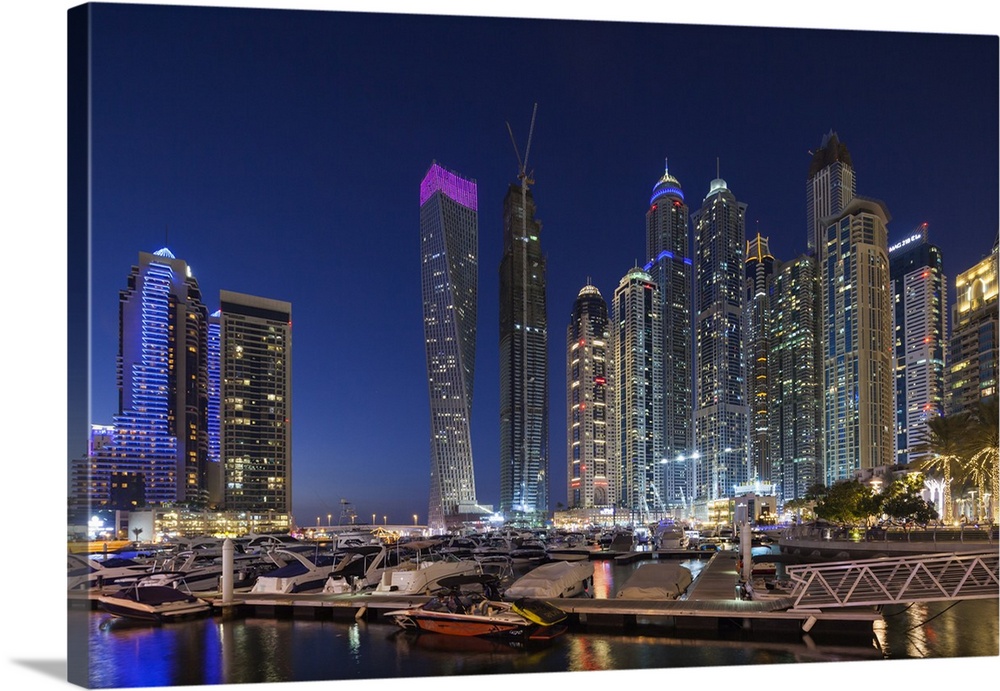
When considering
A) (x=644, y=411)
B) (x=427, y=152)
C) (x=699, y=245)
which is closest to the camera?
(x=427, y=152)

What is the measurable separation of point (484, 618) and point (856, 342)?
62.2m

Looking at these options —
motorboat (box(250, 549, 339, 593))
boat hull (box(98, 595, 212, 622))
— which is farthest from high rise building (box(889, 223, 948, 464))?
boat hull (box(98, 595, 212, 622))

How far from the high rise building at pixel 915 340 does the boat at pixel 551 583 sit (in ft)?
246

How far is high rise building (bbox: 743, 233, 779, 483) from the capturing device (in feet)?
351

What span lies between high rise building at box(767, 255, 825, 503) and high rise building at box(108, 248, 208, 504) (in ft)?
185

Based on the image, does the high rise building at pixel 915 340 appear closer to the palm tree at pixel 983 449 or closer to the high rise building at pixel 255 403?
the high rise building at pixel 255 403

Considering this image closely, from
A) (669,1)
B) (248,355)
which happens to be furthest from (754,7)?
(248,355)

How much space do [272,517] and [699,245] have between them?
229 feet

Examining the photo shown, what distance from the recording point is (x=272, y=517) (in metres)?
70.8

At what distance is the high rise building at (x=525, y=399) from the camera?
100 m

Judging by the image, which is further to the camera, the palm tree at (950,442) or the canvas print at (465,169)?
the palm tree at (950,442)

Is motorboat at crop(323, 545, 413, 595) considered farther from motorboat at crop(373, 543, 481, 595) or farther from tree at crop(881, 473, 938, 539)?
tree at crop(881, 473, 938, 539)

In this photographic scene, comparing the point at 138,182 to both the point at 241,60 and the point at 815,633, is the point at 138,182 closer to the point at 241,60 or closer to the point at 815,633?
the point at 241,60

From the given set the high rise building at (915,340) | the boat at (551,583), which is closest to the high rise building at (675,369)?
the high rise building at (915,340)
